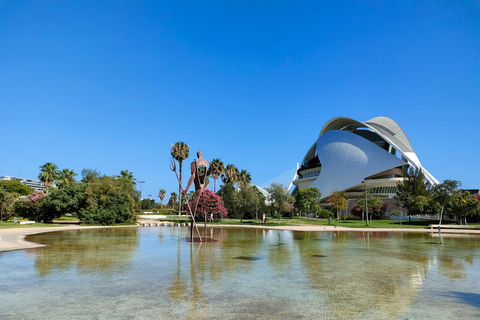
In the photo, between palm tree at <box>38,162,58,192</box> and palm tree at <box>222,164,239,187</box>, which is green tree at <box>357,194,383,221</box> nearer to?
palm tree at <box>222,164,239,187</box>

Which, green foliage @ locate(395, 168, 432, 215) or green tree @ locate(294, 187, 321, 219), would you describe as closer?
green foliage @ locate(395, 168, 432, 215)

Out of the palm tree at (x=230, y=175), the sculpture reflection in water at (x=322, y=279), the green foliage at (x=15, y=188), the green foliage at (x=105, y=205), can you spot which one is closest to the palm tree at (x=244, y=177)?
the palm tree at (x=230, y=175)

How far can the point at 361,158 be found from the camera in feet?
222

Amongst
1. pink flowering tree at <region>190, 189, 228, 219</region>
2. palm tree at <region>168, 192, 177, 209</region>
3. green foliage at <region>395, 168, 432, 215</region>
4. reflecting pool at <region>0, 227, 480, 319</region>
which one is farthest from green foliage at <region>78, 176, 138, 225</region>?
palm tree at <region>168, 192, 177, 209</region>

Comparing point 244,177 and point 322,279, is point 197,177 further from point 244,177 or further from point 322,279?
point 244,177

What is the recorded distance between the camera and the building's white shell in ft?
213

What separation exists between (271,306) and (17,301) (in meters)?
4.51

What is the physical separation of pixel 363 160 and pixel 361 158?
24.0 inches

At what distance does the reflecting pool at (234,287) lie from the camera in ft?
18.1

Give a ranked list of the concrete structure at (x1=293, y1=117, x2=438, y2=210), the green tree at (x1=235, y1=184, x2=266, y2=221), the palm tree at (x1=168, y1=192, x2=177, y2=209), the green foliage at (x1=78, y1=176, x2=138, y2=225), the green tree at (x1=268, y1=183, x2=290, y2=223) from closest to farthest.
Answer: the green foliage at (x1=78, y1=176, x2=138, y2=225), the green tree at (x1=268, y1=183, x2=290, y2=223), the green tree at (x1=235, y1=184, x2=266, y2=221), the concrete structure at (x1=293, y1=117, x2=438, y2=210), the palm tree at (x1=168, y1=192, x2=177, y2=209)

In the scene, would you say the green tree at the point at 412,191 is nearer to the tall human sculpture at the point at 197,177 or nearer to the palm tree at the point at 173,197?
the tall human sculpture at the point at 197,177

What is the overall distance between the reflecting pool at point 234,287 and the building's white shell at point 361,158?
184 feet

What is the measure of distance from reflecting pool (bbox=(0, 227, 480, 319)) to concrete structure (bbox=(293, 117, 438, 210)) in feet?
179

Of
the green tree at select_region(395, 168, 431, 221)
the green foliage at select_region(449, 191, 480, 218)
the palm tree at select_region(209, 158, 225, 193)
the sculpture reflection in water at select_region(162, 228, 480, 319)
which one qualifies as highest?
the palm tree at select_region(209, 158, 225, 193)
